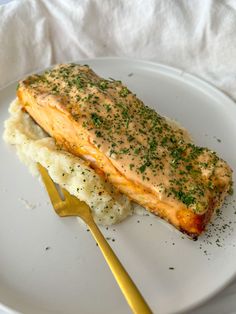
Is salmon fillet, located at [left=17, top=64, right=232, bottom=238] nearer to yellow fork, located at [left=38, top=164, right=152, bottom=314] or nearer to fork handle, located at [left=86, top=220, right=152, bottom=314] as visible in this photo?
yellow fork, located at [left=38, top=164, right=152, bottom=314]

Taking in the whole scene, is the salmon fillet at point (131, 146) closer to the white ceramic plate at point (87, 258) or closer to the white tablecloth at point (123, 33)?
the white ceramic plate at point (87, 258)

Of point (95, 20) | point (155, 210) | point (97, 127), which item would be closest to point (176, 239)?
point (155, 210)

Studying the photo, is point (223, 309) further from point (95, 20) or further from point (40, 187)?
point (95, 20)

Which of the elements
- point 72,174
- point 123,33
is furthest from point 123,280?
point 123,33

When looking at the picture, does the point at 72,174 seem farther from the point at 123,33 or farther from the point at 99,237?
the point at 123,33

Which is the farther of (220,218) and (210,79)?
(210,79)
